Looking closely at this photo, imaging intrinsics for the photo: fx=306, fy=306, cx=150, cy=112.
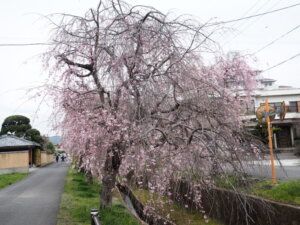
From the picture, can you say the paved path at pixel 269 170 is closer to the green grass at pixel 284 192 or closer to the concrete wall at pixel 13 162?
the green grass at pixel 284 192

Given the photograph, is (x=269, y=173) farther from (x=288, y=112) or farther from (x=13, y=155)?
(x=13, y=155)

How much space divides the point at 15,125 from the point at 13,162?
15376 millimetres

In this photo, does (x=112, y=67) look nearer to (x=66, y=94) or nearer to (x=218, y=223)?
(x=66, y=94)

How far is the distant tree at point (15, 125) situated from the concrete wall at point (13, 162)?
1389 cm

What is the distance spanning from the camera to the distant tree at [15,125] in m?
42.5

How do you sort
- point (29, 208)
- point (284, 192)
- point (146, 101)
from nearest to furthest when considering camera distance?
1. point (146, 101)
2. point (284, 192)
3. point (29, 208)

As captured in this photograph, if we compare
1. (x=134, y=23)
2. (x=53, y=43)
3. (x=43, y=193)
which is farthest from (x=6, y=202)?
(x=134, y=23)

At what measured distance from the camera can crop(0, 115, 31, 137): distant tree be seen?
42.5 metres

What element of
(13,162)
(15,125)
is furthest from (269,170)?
(15,125)

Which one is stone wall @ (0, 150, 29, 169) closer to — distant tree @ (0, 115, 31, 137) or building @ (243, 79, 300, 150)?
distant tree @ (0, 115, 31, 137)

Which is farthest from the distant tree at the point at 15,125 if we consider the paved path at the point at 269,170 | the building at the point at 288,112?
the paved path at the point at 269,170

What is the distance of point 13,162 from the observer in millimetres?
28859

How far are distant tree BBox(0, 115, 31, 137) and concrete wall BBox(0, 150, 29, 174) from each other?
13890 mm

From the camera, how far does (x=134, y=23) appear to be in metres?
6.30
